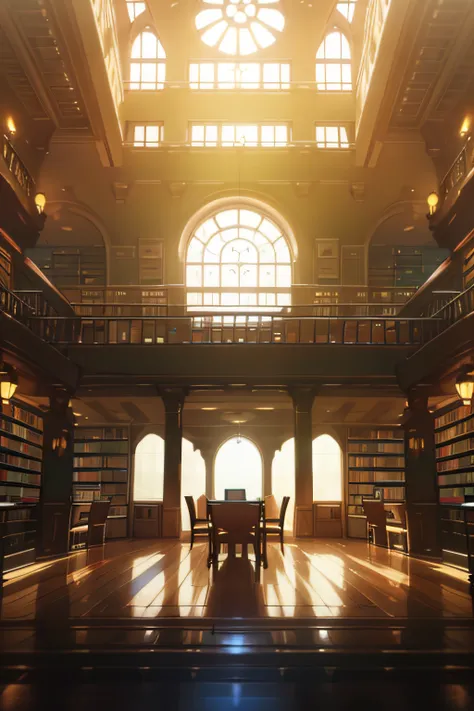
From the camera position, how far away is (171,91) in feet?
57.2

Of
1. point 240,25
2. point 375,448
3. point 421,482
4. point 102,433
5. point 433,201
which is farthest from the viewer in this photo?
point 240,25

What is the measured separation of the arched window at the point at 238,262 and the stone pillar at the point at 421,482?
640cm

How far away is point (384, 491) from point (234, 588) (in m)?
7.15

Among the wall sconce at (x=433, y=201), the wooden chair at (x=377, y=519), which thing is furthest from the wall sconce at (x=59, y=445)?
the wall sconce at (x=433, y=201)

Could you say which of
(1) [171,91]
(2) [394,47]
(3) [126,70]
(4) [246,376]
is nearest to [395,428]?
(4) [246,376]

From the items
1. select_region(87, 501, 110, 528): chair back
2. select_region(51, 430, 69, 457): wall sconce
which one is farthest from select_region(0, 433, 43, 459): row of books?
select_region(87, 501, 110, 528): chair back

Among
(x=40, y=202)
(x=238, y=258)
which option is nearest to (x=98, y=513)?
(x=40, y=202)

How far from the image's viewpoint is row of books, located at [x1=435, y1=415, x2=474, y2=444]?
932 centimetres

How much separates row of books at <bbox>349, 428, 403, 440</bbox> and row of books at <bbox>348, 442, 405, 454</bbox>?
116mm

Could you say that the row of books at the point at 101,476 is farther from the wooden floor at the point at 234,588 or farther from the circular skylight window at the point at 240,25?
the circular skylight window at the point at 240,25

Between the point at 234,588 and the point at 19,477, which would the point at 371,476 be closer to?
the point at 19,477

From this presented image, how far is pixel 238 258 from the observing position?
661 inches

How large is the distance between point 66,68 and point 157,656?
38.1 feet

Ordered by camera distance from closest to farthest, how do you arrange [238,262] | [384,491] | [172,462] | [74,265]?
[172,462] → [384,491] → [238,262] → [74,265]
